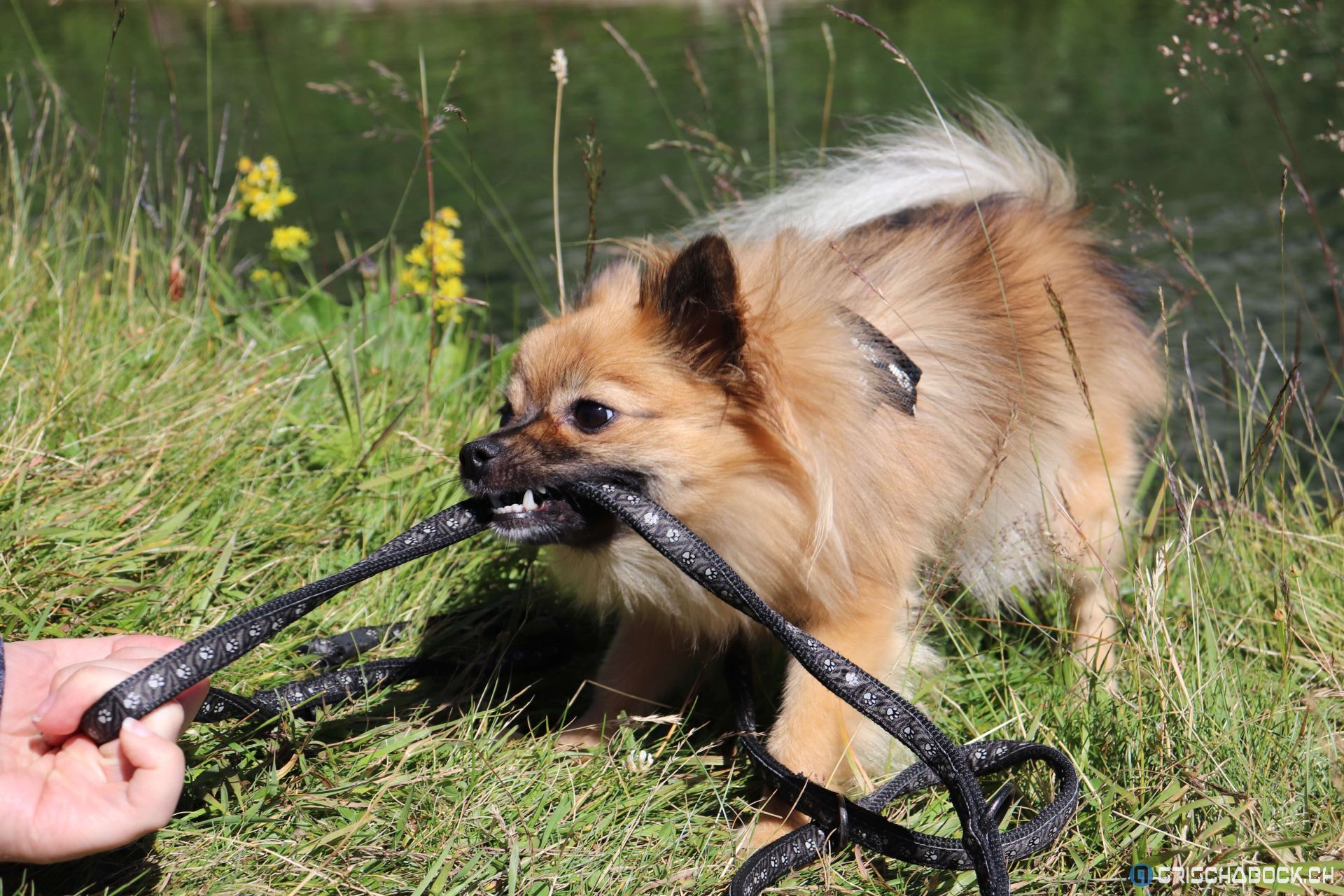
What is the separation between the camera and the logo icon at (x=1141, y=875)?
2.01m

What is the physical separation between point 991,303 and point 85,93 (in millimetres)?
8721

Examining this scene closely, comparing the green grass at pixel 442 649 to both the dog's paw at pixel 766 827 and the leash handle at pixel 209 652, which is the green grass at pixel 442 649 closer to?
the dog's paw at pixel 766 827

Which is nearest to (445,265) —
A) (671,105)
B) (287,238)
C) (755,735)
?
(287,238)

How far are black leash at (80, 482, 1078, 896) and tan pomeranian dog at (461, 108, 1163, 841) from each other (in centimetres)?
12

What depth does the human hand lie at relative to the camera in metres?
1.69

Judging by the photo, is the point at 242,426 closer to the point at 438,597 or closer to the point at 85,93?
the point at 438,597

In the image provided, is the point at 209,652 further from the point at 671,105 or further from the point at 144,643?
the point at 671,105

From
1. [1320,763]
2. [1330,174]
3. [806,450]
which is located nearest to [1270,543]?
[1320,763]

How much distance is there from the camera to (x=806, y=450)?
2.31 meters

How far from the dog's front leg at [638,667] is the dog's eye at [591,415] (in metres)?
0.62

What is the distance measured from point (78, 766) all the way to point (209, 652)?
0.27 m

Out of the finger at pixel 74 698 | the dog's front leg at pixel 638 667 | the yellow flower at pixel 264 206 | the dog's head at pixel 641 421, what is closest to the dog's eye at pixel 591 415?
the dog's head at pixel 641 421

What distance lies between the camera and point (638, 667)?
108 inches

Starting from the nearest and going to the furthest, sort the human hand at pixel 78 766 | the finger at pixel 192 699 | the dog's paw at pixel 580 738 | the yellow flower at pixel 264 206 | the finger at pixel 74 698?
the human hand at pixel 78 766
the finger at pixel 74 698
the finger at pixel 192 699
the dog's paw at pixel 580 738
the yellow flower at pixel 264 206
